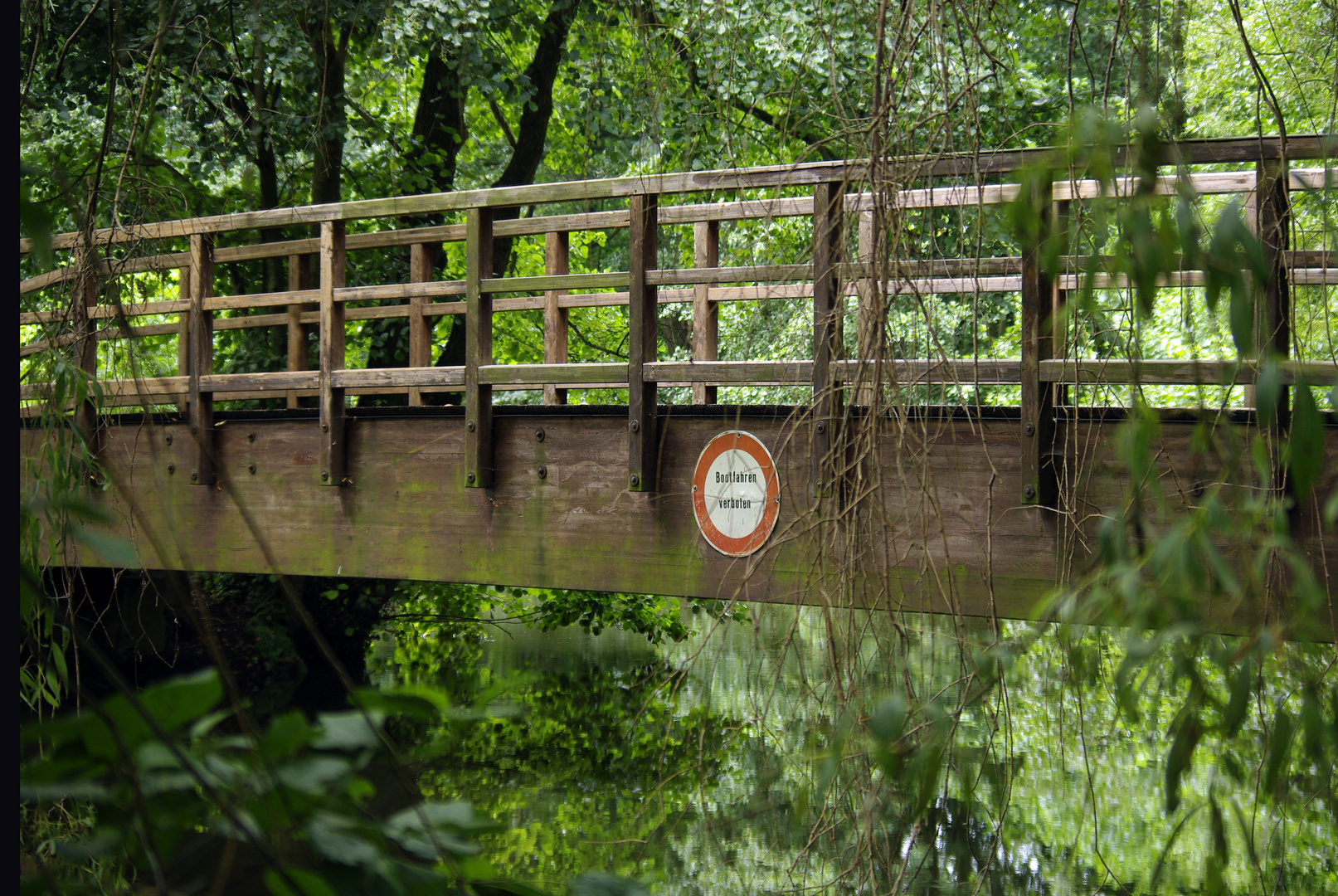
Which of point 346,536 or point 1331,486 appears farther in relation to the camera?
point 346,536

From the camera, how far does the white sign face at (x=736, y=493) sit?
482 cm

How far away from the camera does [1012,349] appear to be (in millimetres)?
12961

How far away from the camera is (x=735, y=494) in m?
4.87

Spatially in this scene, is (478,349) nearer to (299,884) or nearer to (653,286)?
(653,286)

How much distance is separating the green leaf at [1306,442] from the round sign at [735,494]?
144 inches

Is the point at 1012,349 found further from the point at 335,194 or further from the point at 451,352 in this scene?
the point at 335,194

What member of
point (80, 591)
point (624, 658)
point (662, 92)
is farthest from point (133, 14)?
point (624, 658)

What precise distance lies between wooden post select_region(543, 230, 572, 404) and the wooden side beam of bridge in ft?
4.61

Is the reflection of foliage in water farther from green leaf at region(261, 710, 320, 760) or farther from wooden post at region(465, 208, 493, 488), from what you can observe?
green leaf at region(261, 710, 320, 760)

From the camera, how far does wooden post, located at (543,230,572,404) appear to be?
22.0ft

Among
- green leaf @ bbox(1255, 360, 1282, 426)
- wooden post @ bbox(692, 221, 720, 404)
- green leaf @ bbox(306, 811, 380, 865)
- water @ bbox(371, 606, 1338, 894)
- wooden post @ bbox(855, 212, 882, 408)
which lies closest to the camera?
green leaf @ bbox(306, 811, 380, 865)

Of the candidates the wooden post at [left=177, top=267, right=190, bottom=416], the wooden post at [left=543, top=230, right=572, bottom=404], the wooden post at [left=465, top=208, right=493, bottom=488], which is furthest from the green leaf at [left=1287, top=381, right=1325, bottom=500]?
the wooden post at [left=177, top=267, right=190, bottom=416]

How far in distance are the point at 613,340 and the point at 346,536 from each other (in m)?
8.75

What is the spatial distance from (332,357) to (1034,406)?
12.7ft
